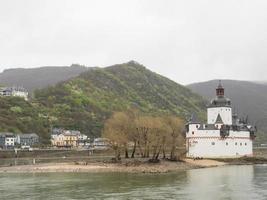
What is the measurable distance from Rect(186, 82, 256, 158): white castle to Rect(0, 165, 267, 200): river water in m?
35.1

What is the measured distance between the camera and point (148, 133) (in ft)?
277

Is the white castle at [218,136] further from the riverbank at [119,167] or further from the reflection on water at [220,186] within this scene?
the reflection on water at [220,186]

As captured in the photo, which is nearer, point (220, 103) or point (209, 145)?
point (209, 145)

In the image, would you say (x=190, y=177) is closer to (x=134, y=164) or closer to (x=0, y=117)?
(x=134, y=164)

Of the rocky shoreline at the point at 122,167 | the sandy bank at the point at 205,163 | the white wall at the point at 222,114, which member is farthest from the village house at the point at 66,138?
the rocky shoreline at the point at 122,167

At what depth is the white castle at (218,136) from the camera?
10281cm

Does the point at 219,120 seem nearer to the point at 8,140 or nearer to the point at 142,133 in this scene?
the point at 142,133

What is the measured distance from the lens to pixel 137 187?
52062 millimetres

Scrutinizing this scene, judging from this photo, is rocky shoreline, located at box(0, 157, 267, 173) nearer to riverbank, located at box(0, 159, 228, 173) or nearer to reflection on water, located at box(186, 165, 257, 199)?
riverbank, located at box(0, 159, 228, 173)

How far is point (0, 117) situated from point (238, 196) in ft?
323

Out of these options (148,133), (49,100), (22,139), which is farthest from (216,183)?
(49,100)

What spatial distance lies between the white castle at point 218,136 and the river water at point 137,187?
3506 centimetres

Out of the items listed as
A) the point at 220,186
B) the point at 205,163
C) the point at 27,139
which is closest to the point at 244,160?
the point at 205,163

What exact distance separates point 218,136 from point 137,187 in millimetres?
53710
